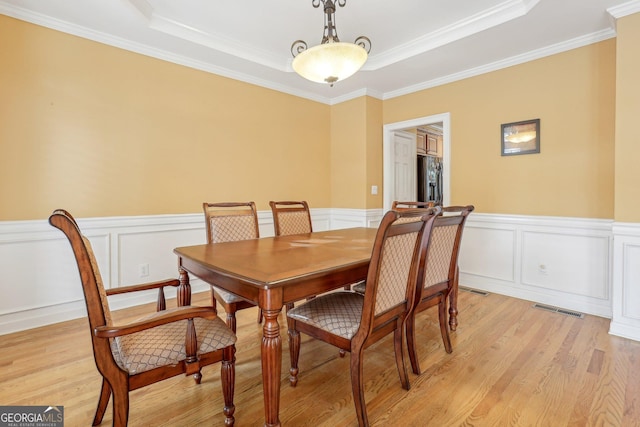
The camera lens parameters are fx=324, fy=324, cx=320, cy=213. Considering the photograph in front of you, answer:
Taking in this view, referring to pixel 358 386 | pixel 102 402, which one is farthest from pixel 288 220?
pixel 102 402

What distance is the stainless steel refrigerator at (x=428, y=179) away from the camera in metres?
5.61

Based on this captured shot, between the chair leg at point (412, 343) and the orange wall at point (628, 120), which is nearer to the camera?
the chair leg at point (412, 343)

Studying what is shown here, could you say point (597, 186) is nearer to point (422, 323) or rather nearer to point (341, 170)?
point (422, 323)

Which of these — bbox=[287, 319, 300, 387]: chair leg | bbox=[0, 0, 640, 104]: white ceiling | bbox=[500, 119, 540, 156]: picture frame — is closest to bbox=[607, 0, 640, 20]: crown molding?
bbox=[0, 0, 640, 104]: white ceiling

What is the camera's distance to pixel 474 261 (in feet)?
12.0

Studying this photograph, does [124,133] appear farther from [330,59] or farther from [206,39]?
[330,59]

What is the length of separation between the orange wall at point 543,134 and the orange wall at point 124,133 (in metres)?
2.12

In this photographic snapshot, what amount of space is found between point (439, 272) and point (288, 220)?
1402 millimetres

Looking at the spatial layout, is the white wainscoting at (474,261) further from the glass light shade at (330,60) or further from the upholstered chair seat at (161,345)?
the glass light shade at (330,60)

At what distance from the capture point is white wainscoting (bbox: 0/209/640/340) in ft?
8.07

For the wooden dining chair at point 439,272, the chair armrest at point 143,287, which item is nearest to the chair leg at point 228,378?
the chair armrest at point 143,287

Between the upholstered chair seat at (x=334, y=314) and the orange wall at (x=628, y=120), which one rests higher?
the orange wall at (x=628, y=120)

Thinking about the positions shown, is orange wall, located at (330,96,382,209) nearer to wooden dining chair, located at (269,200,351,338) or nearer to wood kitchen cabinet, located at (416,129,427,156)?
wood kitchen cabinet, located at (416,129,427,156)

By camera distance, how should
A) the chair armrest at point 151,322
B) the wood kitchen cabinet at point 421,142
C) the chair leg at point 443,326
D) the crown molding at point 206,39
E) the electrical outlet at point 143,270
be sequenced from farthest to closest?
the wood kitchen cabinet at point 421,142
the electrical outlet at point 143,270
the crown molding at point 206,39
the chair leg at point 443,326
the chair armrest at point 151,322
